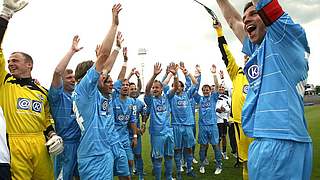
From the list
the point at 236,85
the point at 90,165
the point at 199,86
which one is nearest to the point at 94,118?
the point at 90,165

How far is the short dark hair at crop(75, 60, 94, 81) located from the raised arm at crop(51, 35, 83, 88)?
0.79ft

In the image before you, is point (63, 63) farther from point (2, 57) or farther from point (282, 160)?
point (282, 160)

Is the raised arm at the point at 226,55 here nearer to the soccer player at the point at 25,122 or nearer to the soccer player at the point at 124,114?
the soccer player at the point at 25,122

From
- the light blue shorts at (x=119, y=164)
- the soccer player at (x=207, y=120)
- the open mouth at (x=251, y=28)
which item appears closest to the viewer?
the open mouth at (x=251, y=28)

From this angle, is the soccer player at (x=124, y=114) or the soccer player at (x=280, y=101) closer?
the soccer player at (x=280, y=101)

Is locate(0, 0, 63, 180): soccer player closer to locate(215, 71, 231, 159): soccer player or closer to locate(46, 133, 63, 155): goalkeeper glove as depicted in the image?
locate(46, 133, 63, 155): goalkeeper glove

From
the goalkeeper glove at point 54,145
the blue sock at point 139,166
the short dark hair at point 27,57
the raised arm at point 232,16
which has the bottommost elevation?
the blue sock at point 139,166

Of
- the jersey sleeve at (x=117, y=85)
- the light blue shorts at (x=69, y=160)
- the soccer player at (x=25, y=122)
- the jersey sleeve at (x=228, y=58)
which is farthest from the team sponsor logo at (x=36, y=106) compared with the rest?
the jersey sleeve at (x=117, y=85)

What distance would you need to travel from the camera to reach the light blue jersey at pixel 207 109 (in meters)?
12.0

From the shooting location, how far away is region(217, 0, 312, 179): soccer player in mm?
2666

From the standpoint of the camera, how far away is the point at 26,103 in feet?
15.4

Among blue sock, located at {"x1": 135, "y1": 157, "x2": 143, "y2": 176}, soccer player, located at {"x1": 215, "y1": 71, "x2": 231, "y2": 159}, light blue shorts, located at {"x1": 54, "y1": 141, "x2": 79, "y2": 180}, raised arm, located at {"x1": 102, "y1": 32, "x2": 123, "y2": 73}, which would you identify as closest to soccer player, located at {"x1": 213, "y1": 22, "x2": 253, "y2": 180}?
raised arm, located at {"x1": 102, "y1": 32, "x2": 123, "y2": 73}

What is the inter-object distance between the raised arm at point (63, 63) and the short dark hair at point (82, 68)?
0.24m

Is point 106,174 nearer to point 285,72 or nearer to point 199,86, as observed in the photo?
point 285,72
